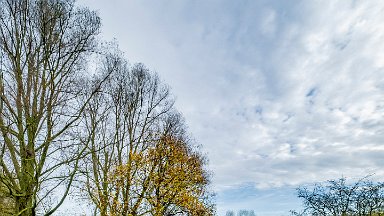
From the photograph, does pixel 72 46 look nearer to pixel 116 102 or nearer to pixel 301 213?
pixel 116 102

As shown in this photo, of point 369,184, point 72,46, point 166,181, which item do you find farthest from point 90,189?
point 369,184

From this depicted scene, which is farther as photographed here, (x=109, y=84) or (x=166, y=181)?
(x=109, y=84)

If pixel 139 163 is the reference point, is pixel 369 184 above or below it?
below

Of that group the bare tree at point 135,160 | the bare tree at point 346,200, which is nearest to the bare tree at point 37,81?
the bare tree at point 135,160

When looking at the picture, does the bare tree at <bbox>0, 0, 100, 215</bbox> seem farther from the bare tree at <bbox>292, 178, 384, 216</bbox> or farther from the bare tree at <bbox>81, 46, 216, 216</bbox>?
the bare tree at <bbox>292, 178, 384, 216</bbox>

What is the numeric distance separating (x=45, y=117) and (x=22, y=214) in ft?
12.9

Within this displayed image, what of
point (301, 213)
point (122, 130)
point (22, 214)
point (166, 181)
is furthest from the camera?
point (122, 130)

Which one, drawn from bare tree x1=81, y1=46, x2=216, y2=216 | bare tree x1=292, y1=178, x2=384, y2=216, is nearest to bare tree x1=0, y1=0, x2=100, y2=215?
bare tree x1=81, y1=46, x2=216, y2=216

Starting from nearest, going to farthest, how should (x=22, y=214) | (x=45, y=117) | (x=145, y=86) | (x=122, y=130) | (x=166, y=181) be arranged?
1. (x=22, y=214)
2. (x=45, y=117)
3. (x=166, y=181)
4. (x=122, y=130)
5. (x=145, y=86)

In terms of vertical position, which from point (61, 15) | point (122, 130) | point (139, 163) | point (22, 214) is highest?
point (61, 15)

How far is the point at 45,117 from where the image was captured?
13.7 m

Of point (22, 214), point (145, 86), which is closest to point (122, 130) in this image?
point (145, 86)

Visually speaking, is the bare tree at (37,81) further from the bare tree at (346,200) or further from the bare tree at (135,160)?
the bare tree at (346,200)

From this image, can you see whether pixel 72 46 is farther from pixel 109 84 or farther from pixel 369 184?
pixel 369 184
